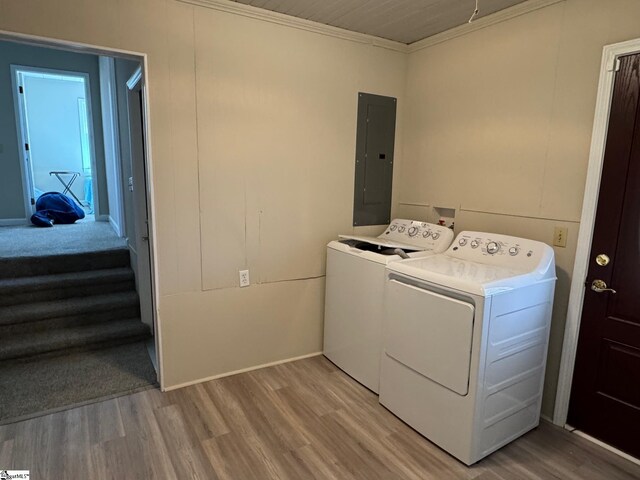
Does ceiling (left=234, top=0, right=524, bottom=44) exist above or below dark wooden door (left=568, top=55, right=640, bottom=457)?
above

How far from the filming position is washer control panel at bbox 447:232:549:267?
6.97 feet

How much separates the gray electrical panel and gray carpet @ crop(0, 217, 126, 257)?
2.55 m

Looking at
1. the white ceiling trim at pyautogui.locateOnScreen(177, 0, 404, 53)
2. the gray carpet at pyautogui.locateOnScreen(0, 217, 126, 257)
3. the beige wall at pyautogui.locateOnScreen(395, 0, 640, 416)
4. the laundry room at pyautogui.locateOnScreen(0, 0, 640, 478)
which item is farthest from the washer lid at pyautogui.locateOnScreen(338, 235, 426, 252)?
the gray carpet at pyautogui.locateOnScreen(0, 217, 126, 257)

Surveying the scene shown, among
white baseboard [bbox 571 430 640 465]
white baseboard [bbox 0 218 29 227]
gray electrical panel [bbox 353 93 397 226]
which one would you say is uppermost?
gray electrical panel [bbox 353 93 397 226]

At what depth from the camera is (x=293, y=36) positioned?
8.55 feet

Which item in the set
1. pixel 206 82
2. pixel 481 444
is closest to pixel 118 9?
pixel 206 82

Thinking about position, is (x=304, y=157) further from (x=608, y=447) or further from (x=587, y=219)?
(x=608, y=447)

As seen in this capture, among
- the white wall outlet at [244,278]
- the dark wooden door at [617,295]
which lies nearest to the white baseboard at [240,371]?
the white wall outlet at [244,278]

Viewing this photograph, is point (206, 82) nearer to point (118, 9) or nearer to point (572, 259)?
point (118, 9)

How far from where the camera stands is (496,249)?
7.51ft

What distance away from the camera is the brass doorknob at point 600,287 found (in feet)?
6.64

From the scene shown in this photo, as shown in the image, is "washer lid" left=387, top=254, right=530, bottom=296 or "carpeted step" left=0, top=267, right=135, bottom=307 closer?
"washer lid" left=387, top=254, right=530, bottom=296

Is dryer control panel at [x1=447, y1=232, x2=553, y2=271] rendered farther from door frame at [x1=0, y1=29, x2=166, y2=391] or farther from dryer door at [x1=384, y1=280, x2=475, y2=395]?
door frame at [x1=0, y1=29, x2=166, y2=391]

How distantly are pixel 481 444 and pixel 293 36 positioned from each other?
2.69m
